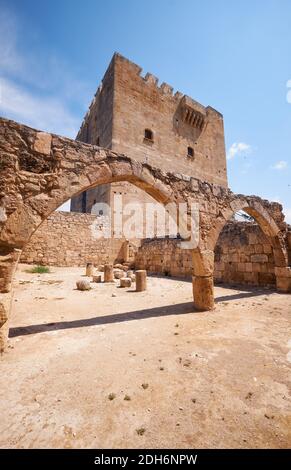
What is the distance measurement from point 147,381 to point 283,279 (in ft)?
20.9

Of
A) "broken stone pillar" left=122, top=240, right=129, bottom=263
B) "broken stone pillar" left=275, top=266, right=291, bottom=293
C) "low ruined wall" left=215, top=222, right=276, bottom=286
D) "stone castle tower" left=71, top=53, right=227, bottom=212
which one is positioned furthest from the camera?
"stone castle tower" left=71, top=53, right=227, bottom=212

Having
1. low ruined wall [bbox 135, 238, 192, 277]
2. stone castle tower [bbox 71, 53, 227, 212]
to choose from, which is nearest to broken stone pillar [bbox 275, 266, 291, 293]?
low ruined wall [bbox 135, 238, 192, 277]

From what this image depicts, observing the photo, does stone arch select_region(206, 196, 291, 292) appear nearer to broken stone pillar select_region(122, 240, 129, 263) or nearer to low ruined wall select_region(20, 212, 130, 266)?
broken stone pillar select_region(122, 240, 129, 263)

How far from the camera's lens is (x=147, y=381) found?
221 cm

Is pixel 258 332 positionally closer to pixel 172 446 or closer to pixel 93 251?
pixel 172 446

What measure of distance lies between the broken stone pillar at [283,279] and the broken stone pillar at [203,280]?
348 centimetres

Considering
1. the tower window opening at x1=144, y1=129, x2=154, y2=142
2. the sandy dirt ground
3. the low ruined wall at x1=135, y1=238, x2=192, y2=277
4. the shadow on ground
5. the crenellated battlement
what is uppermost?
the crenellated battlement

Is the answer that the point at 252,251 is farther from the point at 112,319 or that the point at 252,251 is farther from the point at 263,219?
the point at 112,319

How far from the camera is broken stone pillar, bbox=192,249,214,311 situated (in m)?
4.79

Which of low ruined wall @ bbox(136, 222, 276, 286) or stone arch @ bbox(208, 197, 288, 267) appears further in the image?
low ruined wall @ bbox(136, 222, 276, 286)

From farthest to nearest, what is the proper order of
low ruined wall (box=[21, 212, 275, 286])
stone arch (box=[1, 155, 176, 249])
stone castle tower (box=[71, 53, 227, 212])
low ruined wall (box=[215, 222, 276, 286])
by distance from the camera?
1. stone castle tower (box=[71, 53, 227, 212])
2. low ruined wall (box=[21, 212, 275, 286])
3. low ruined wall (box=[215, 222, 276, 286])
4. stone arch (box=[1, 155, 176, 249])

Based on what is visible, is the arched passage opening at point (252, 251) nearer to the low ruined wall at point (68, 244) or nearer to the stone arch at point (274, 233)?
the stone arch at point (274, 233)

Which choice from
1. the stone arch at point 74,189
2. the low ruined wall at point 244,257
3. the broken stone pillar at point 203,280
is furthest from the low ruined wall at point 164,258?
the stone arch at point 74,189

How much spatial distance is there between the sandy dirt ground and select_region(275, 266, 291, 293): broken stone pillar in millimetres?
2800
